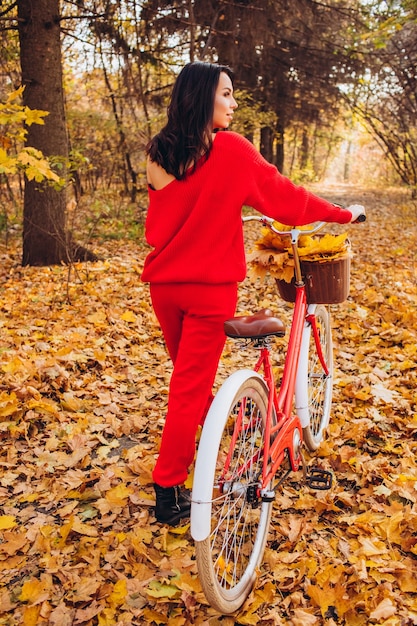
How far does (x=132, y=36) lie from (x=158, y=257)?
9.12m

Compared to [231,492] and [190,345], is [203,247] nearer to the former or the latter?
[190,345]

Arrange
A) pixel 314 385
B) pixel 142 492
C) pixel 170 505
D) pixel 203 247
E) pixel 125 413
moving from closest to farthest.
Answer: pixel 203 247 → pixel 170 505 → pixel 142 492 → pixel 314 385 → pixel 125 413

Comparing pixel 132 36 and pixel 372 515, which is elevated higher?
pixel 132 36

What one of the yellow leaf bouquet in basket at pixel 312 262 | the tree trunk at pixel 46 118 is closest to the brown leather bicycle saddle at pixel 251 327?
the yellow leaf bouquet in basket at pixel 312 262

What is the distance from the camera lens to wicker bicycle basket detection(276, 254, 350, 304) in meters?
2.75

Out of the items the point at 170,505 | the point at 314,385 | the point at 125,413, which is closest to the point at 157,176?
the point at 170,505

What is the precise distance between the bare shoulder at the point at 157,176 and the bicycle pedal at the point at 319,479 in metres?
1.74

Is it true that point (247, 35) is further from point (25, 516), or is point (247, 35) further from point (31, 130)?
point (25, 516)

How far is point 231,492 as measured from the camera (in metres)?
2.12

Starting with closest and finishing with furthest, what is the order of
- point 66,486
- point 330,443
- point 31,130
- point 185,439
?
point 185,439 < point 66,486 < point 330,443 < point 31,130

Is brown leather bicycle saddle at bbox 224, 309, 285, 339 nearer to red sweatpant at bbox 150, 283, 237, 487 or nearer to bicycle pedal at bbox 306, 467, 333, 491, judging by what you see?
red sweatpant at bbox 150, 283, 237, 487

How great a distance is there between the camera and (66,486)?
9.70 feet

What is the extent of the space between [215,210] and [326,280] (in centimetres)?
93

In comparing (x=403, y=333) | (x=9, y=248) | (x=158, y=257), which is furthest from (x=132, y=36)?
(x=158, y=257)
